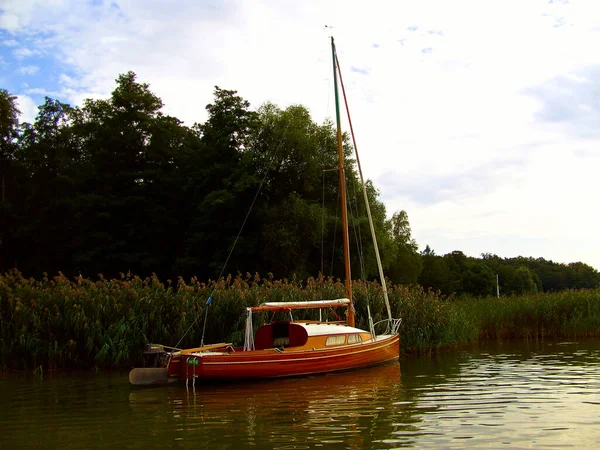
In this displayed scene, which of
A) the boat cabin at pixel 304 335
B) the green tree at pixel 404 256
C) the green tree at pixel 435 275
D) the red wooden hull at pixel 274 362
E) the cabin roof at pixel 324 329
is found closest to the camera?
the red wooden hull at pixel 274 362

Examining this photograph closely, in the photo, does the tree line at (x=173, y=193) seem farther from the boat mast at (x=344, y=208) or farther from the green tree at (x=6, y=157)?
the boat mast at (x=344, y=208)

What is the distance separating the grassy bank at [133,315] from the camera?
64.6 feet

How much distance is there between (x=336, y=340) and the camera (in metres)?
19.9

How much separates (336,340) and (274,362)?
8.73ft

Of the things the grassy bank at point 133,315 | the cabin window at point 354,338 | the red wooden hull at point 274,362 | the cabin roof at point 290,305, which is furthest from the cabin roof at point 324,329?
the grassy bank at point 133,315

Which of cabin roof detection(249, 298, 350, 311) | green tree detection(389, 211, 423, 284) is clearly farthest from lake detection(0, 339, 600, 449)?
green tree detection(389, 211, 423, 284)

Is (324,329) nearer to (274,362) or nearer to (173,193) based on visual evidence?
(274,362)

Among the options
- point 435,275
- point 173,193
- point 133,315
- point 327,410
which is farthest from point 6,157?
point 435,275

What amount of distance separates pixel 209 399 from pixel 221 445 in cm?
494

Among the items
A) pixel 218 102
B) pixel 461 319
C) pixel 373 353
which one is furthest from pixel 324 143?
pixel 373 353

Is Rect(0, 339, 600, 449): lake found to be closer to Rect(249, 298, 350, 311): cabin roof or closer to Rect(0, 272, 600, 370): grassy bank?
Rect(0, 272, 600, 370): grassy bank

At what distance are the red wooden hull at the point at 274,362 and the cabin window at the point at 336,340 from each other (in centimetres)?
26

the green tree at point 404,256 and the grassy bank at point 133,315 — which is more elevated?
the green tree at point 404,256

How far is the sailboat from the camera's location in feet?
55.4
